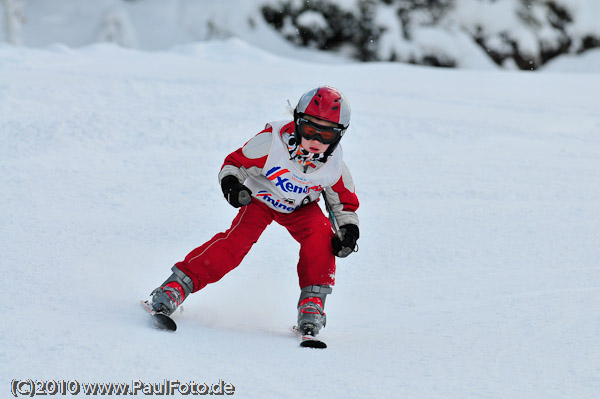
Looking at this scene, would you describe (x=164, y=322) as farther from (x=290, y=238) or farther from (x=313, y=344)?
(x=290, y=238)

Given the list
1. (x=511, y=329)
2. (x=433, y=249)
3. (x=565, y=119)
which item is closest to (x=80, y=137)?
(x=433, y=249)

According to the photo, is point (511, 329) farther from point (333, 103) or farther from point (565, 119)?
point (565, 119)

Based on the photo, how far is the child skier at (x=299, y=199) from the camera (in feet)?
10.5

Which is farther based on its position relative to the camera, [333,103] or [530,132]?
[530,132]

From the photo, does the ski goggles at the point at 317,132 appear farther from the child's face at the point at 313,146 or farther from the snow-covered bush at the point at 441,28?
the snow-covered bush at the point at 441,28

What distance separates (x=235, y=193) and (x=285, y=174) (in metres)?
0.30

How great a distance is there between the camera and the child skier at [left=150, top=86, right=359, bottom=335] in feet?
10.5

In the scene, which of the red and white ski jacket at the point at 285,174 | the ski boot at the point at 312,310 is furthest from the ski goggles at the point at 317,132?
the ski boot at the point at 312,310

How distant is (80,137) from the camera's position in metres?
5.97

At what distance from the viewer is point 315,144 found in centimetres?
323

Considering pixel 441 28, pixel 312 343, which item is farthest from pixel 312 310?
pixel 441 28

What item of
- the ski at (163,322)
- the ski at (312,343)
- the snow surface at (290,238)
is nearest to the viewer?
the snow surface at (290,238)

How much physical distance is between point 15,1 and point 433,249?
14.3 m

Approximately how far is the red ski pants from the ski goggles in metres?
0.40
